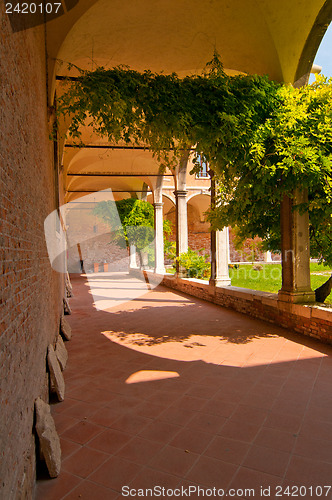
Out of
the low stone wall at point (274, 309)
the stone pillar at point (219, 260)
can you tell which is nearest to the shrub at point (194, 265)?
the low stone wall at point (274, 309)

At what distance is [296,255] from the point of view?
5754 millimetres

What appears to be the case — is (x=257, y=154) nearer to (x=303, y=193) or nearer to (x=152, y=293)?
(x=303, y=193)

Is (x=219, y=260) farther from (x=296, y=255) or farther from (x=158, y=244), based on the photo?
(x=158, y=244)

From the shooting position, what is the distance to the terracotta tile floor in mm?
2131

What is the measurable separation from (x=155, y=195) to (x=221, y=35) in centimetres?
913

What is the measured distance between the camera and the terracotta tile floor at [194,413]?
2131 millimetres

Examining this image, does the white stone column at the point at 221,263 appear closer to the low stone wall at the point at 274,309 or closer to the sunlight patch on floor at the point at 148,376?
the low stone wall at the point at 274,309

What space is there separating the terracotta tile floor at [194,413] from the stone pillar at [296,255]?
71cm

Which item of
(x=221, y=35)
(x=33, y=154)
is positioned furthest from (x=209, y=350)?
(x=221, y=35)

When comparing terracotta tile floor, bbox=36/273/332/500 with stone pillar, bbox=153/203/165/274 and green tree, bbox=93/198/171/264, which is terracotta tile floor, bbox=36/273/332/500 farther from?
green tree, bbox=93/198/171/264

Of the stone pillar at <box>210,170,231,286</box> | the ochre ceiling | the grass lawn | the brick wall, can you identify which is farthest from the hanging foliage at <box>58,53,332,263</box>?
the grass lawn

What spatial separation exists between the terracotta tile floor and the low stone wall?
0.22 meters

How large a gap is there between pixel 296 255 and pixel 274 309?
3.54 feet

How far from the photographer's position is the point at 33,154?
2705mm
